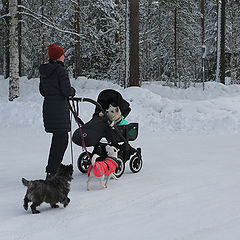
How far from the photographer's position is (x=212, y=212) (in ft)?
13.2

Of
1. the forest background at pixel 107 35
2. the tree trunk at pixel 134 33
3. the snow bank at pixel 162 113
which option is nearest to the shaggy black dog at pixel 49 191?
the snow bank at pixel 162 113

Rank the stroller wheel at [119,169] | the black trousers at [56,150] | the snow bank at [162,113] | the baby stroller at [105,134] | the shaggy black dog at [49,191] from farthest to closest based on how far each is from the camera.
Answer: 1. the snow bank at [162,113]
2. the stroller wheel at [119,169]
3. the baby stroller at [105,134]
4. the black trousers at [56,150]
5. the shaggy black dog at [49,191]

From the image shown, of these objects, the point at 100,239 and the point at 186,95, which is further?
the point at 186,95

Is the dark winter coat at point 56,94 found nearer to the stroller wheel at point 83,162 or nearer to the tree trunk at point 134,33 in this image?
the stroller wheel at point 83,162

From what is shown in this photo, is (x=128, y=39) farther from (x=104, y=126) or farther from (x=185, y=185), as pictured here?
(x=185, y=185)

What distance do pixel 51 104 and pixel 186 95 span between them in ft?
42.5

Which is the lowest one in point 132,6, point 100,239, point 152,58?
point 100,239

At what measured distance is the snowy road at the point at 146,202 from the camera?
3.49 meters

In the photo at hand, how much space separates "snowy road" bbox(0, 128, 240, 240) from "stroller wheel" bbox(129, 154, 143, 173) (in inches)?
4.7

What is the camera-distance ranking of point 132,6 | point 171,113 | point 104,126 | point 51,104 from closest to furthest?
point 51,104 < point 104,126 < point 171,113 < point 132,6

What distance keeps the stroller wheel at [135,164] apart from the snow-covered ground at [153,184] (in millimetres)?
→ 138

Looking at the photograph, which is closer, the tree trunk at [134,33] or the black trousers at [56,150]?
the black trousers at [56,150]

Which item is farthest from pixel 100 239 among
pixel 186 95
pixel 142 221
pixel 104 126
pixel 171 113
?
pixel 186 95

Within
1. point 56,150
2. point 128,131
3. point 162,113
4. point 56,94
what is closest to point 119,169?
point 128,131
